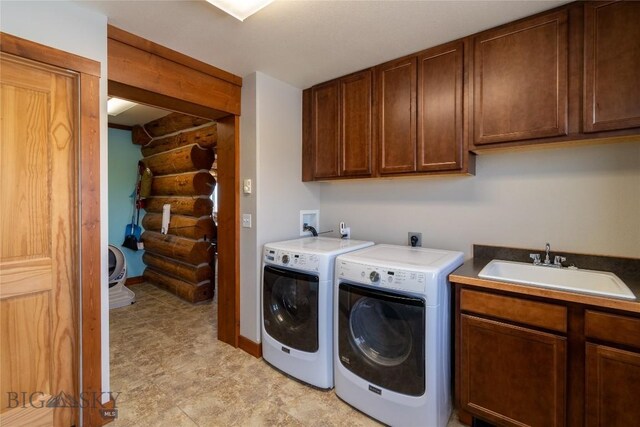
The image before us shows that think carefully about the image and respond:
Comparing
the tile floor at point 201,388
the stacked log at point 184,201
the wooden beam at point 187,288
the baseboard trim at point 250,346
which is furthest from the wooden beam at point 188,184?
the baseboard trim at point 250,346

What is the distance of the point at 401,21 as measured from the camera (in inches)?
70.9

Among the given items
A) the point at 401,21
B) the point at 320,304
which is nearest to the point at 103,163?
the point at 320,304

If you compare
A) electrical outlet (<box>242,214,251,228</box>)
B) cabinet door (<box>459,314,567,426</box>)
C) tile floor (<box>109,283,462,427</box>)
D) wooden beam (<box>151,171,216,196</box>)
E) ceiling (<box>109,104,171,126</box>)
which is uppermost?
ceiling (<box>109,104,171,126</box>)

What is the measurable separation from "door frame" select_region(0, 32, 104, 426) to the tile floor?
344 millimetres

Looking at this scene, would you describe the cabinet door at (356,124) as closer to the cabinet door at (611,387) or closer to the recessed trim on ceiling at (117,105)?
the cabinet door at (611,387)

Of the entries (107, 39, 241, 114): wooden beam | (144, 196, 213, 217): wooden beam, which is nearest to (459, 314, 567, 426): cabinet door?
(107, 39, 241, 114): wooden beam

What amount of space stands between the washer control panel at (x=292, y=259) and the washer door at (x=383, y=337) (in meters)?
0.27

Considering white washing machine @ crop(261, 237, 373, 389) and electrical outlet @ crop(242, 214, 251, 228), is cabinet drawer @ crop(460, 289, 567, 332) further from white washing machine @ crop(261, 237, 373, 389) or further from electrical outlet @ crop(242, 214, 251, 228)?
electrical outlet @ crop(242, 214, 251, 228)

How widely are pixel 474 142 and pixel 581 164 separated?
2.11 ft

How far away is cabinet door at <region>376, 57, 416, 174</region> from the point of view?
2203mm

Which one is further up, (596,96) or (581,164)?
(596,96)

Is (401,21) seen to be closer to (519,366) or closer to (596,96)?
(596,96)

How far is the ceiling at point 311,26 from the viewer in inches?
65.4

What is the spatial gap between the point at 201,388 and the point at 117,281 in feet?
8.18
